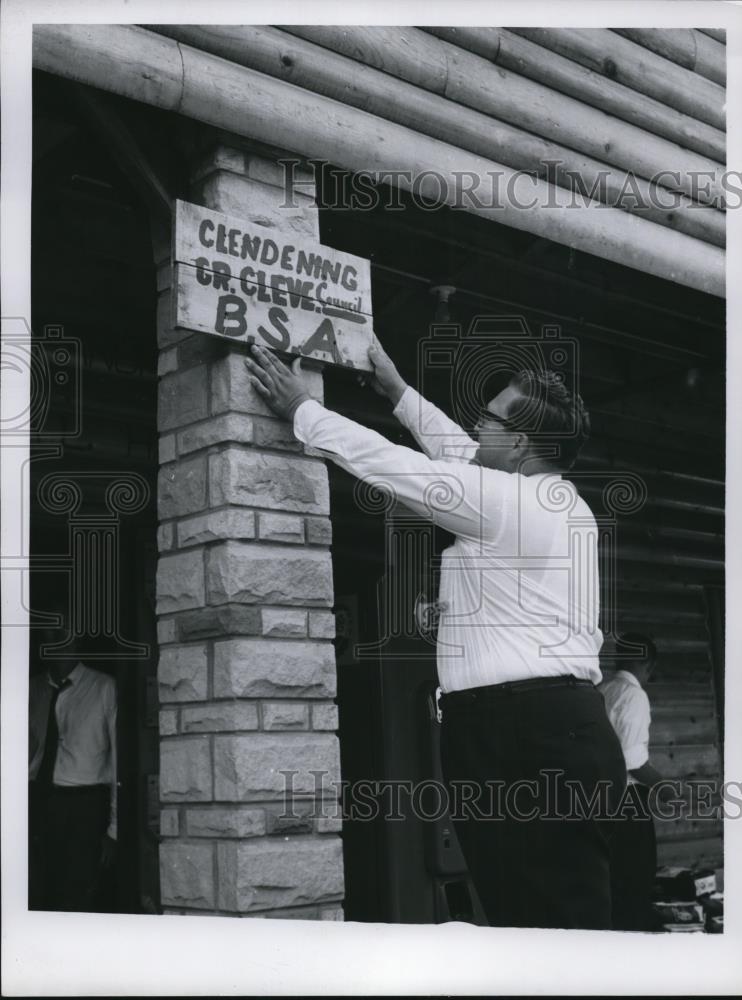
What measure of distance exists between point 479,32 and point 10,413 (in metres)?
2.36

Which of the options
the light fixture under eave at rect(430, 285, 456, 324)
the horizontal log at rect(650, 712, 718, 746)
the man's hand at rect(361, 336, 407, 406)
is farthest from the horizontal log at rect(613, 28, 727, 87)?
the horizontal log at rect(650, 712, 718, 746)

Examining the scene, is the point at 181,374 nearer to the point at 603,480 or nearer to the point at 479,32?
the point at 479,32

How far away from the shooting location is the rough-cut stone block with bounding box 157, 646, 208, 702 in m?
4.16

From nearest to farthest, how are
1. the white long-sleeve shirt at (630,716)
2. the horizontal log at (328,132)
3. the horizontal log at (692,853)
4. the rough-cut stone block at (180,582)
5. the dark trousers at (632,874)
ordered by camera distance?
1. the horizontal log at (328,132)
2. the rough-cut stone block at (180,582)
3. the dark trousers at (632,874)
4. the white long-sleeve shirt at (630,716)
5. the horizontal log at (692,853)

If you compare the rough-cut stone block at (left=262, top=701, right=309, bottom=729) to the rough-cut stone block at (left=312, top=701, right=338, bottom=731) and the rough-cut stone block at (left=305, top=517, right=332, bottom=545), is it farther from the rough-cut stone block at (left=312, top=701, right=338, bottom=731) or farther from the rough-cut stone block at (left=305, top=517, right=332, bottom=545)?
the rough-cut stone block at (left=305, top=517, right=332, bottom=545)

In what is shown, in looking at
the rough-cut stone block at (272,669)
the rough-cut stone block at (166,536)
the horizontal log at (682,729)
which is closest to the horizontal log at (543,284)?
the rough-cut stone block at (166,536)

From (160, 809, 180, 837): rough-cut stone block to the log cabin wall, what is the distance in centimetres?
223

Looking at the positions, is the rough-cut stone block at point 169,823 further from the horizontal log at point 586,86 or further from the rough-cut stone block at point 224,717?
the horizontal log at point 586,86

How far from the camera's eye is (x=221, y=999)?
398cm

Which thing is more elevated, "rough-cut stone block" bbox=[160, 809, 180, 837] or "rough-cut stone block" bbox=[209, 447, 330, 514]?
"rough-cut stone block" bbox=[209, 447, 330, 514]

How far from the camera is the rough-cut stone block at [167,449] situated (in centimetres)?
439

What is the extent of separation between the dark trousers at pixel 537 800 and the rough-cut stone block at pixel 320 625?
50cm

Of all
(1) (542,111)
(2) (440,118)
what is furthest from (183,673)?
(1) (542,111)

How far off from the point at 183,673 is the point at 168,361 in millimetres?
1060
